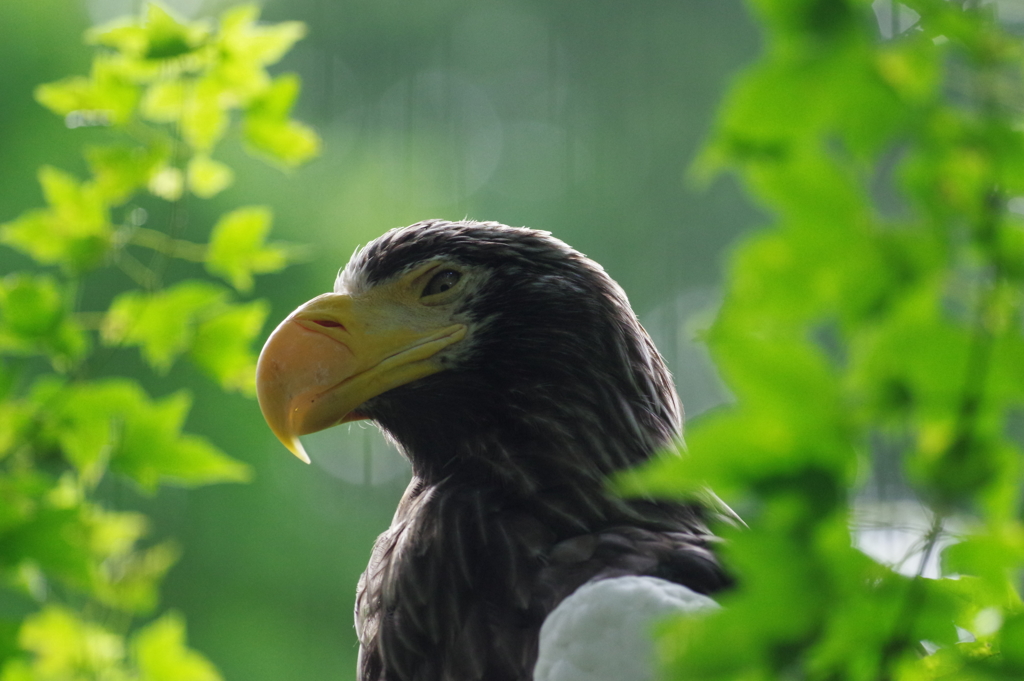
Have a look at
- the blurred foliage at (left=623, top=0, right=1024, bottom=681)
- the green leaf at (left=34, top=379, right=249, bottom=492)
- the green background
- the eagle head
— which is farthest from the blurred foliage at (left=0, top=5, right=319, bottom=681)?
the green background

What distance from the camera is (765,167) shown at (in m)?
0.33

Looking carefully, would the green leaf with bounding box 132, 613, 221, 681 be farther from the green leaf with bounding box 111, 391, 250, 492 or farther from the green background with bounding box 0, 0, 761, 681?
the green background with bounding box 0, 0, 761, 681

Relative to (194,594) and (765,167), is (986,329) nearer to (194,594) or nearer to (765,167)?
(765,167)

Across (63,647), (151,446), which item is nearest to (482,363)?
(151,446)

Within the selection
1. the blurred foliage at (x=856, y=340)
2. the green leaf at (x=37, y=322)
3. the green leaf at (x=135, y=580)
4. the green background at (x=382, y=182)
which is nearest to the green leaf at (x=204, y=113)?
the green leaf at (x=37, y=322)

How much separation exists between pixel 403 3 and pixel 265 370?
466 cm

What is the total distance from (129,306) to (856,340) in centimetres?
87

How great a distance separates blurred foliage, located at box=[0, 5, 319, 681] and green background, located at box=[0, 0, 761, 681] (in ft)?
9.43

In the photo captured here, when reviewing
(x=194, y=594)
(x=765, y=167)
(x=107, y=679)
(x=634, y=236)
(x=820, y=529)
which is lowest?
(x=194, y=594)

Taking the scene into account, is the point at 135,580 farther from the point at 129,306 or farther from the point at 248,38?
the point at 248,38

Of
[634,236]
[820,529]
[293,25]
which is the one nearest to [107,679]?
[293,25]

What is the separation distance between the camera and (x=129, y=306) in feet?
3.31

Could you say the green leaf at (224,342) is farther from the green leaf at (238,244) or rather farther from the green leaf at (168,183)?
the green leaf at (168,183)

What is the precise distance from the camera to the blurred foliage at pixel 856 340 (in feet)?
0.98
